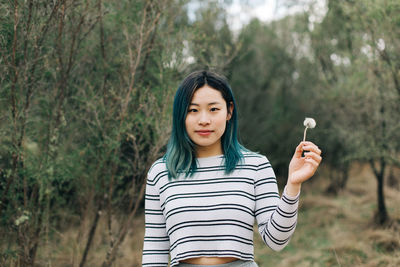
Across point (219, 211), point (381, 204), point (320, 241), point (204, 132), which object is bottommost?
point (219, 211)

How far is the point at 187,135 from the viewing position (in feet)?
5.96

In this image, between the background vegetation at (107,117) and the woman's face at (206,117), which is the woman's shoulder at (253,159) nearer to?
the woman's face at (206,117)

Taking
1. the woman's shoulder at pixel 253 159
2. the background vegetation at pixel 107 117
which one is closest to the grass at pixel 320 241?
the background vegetation at pixel 107 117

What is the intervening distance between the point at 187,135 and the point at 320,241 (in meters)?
5.55

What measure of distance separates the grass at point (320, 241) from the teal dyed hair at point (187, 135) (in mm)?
1914

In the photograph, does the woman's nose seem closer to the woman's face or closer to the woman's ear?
the woman's face

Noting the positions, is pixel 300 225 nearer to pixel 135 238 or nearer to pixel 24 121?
pixel 135 238

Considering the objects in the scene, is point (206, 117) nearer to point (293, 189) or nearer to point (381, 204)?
point (293, 189)

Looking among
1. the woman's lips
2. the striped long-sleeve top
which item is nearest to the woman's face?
the woman's lips

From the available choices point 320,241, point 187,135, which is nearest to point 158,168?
point 187,135

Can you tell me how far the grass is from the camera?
4512mm

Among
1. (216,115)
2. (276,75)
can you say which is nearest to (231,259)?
(216,115)

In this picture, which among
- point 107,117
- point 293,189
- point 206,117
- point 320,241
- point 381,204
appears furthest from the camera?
point 381,204

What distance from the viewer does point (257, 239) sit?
7016mm
